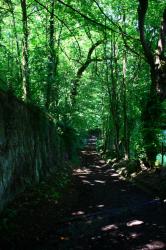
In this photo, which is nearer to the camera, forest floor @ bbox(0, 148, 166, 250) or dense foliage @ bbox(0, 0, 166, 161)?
forest floor @ bbox(0, 148, 166, 250)

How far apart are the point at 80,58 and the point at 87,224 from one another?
5473 millimetres

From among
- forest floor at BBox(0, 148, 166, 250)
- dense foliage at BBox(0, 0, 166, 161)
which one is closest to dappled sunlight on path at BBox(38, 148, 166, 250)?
forest floor at BBox(0, 148, 166, 250)

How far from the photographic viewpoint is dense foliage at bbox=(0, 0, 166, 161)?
11906 mm

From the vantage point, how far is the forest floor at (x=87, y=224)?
19.1ft

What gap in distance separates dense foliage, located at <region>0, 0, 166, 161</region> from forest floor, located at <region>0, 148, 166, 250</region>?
3297mm

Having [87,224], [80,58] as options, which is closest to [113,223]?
[87,224]

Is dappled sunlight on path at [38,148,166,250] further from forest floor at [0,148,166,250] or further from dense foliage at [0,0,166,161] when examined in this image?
dense foliage at [0,0,166,161]

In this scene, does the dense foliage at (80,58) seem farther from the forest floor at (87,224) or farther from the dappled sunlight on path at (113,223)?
the dappled sunlight on path at (113,223)

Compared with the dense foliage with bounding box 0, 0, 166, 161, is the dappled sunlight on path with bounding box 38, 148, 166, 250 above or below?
below

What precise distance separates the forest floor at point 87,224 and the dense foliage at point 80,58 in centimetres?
330

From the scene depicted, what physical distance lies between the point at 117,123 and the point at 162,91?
9055 millimetres

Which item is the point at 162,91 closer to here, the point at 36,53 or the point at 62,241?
the point at 36,53

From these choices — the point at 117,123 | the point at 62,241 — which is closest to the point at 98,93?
the point at 117,123

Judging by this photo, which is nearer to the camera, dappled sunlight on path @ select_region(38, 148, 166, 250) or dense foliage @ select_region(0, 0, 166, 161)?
dappled sunlight on path @ select_region(38, 148, 166, 250)
